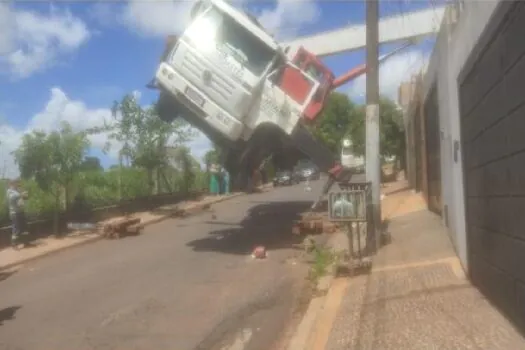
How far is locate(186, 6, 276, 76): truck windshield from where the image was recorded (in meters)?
12.2

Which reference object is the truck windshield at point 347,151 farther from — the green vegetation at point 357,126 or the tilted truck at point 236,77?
the tilted truck at point 236,77

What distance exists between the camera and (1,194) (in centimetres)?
1527

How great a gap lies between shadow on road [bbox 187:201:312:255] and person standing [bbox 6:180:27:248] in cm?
388

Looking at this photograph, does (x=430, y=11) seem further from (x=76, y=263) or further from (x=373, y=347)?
(x=373, y=347)

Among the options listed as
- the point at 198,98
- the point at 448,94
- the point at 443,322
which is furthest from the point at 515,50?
the point at 198,98

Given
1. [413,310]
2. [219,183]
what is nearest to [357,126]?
[219,183]

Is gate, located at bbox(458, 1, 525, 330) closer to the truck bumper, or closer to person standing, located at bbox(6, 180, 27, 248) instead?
the truck bumper

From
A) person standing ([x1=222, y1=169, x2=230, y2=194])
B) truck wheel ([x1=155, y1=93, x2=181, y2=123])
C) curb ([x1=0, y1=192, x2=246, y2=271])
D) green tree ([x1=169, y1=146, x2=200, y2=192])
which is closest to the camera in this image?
curb ([x1=0, y1=192, x2=246, y2=271])

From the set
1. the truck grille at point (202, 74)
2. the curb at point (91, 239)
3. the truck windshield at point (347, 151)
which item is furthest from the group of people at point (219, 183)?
the truck grille at point (202, 74)

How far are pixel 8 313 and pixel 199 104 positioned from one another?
17.5ft

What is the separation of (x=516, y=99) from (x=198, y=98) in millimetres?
8062

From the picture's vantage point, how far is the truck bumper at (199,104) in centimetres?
1200

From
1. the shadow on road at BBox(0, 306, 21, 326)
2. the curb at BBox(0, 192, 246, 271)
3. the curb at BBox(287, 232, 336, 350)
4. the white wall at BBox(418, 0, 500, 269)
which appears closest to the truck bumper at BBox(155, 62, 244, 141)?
the curb at BBox(287, 232, 336, 350)

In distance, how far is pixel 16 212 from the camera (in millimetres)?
13992
